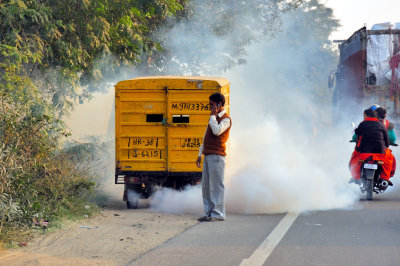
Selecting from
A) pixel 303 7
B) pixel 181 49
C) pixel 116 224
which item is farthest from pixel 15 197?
pixel 303 7

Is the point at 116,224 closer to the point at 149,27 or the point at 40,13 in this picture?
the point at 40,13

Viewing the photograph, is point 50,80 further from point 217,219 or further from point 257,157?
point 217,219

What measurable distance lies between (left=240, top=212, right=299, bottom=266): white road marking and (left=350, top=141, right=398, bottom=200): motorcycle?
9.61 feet

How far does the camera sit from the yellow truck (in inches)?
449

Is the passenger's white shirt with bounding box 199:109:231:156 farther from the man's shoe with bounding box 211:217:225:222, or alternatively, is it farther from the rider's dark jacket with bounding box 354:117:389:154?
the rider's dark jacket with bounding box 354:117:389:154

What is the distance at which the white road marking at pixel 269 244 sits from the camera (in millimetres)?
6597

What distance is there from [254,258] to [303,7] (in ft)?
195

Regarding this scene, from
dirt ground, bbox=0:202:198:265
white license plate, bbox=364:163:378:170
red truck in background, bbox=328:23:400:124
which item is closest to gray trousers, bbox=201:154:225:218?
dirt ground, bbox=0:202:198:265

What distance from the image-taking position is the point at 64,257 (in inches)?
273

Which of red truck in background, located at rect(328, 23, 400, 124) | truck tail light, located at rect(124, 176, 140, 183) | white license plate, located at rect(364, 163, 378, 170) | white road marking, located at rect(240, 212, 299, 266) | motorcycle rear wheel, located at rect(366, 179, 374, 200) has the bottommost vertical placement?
white road marking, located at rect(240, 212, 299, 266)

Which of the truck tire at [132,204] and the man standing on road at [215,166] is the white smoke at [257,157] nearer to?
the truck tire at [132,204]

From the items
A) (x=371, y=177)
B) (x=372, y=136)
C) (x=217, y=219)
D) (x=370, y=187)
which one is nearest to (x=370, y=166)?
(x=371, y=177)

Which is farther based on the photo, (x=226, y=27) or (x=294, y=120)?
(x=294, y=120)

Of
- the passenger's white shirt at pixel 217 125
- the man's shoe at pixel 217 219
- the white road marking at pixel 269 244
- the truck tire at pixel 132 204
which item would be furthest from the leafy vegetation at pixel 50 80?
the white road marking at pixel 269 244
